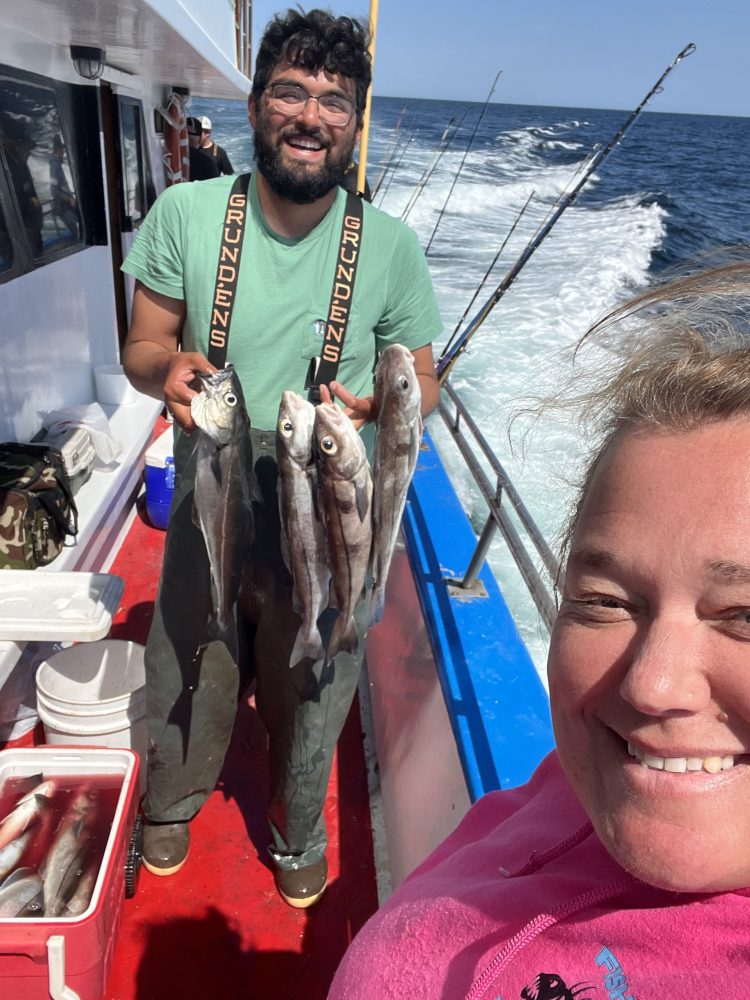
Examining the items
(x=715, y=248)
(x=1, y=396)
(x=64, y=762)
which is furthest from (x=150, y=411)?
(x=715, y=248)

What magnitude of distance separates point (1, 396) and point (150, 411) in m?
1.52

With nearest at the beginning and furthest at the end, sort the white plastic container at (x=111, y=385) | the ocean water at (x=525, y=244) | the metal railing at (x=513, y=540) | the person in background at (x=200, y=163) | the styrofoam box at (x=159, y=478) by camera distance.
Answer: the metal railing at (x=513, y=540)
the styrofoam box at (x=159, y=478)
the white plastic container at (x=111, y=385)
the ocean water at (x=525, y=244)
the person in background at (x=200, y=163)

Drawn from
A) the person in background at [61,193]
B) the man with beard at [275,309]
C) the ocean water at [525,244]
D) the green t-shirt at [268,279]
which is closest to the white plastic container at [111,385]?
the person in background at [61,193]

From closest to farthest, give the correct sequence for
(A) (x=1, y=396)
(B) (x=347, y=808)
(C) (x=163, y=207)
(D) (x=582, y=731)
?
(D) (x=582, y=731), (C) (x=163, y=207), (B) (x=347, y=808), (A) (x=1, y=396)

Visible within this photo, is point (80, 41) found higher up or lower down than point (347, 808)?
higher up

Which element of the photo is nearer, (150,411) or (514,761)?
(514,761)

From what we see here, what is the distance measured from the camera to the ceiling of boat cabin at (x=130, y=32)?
9.95 ft

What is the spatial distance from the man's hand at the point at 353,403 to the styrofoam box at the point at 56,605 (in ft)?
4.19

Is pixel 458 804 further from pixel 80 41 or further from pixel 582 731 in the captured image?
pixel 80 41

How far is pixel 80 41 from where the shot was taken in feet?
13.1

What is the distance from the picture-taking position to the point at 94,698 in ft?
8.57

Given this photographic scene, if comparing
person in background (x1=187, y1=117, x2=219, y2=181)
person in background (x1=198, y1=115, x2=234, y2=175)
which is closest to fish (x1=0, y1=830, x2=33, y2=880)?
person in background (x1=187, y1=117, x2=219, y2=181)

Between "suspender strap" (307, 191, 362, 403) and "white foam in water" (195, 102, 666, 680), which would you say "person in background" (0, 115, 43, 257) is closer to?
"suspender strap" (307, 191, 362, 403)

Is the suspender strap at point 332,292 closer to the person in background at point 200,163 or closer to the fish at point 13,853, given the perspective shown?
the fish at point 13,853
